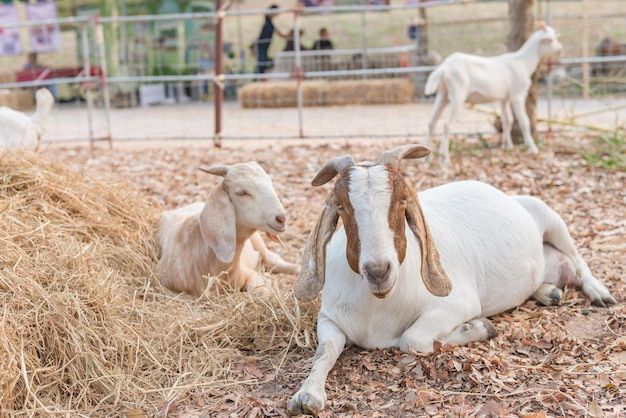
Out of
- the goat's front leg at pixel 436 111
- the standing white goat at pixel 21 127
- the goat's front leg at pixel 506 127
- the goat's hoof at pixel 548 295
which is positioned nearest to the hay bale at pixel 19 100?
the standing white goat at pixel 21 127

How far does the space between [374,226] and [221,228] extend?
1.60 meters

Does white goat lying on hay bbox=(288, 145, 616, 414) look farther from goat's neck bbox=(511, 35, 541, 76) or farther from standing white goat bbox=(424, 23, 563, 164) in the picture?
goat's neck bbox=(511, 35, 541, 76)

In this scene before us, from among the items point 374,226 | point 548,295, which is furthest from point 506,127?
point 374,226

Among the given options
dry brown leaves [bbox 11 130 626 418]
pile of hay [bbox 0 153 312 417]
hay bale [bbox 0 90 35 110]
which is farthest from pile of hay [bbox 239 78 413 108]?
pile of hay [bbox 0 153 312 417]

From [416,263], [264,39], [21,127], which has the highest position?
[264,39]

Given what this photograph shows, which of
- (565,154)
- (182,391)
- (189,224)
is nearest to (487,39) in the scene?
(565,154)

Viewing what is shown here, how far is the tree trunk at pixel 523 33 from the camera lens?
9797mm

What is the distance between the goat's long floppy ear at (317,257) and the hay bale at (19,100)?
1449 cm

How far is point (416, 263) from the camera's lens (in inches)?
160

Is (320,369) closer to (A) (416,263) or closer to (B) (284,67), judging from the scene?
(A) (416,263)

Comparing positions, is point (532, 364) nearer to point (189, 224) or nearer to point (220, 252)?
point (220, 252)

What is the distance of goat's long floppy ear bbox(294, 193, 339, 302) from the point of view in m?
3.81

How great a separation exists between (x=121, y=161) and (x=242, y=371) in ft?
21.3

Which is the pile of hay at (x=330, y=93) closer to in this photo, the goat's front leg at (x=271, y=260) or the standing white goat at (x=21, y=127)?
the standing white goat at (x=21, y=127)
